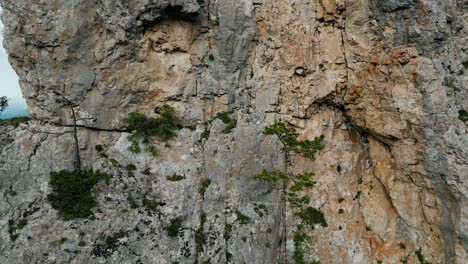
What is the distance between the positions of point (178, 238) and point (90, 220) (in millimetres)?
4621

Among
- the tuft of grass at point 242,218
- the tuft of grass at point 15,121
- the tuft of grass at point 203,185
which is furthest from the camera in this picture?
the tuft of grass at point 15,121

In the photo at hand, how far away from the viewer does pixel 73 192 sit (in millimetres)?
18219

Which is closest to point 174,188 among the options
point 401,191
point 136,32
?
point 136,32

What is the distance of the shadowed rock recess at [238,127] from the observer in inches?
678

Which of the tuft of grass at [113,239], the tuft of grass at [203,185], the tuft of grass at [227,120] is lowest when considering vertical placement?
the tuft of grass at [113,239]

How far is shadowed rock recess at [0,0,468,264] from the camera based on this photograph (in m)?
17.2

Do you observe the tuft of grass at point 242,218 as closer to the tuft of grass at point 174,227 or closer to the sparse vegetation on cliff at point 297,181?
the sparse vegetation on cliff at point 297,181

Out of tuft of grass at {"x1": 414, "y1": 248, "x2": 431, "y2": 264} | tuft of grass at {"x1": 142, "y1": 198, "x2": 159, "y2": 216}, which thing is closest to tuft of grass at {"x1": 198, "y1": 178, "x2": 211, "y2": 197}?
tuft of grass at {"x1": 142, "y1": 198, "x2": 159, "y2": 216}

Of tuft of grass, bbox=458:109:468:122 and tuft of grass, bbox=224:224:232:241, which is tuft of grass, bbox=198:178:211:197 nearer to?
tuft of grass, bbox=224:224:232:241

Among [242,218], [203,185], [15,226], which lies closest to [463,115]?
[242,218]

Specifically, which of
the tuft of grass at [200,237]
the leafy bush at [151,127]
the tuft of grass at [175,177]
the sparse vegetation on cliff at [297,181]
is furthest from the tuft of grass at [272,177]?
the leafy bush at [151,127]

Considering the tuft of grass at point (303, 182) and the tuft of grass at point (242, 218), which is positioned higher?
the tuft of grass at point (303, 182)

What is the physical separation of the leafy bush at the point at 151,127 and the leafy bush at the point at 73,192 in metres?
2.76

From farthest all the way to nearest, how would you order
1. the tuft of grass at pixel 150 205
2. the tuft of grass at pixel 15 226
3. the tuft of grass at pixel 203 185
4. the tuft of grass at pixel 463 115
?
the tuft of grass at pixel 203 185, the tuft of grass at pixel 150 205, the tuft of grass at pixel 463 115, the tuft of grass at pixel 15 226
